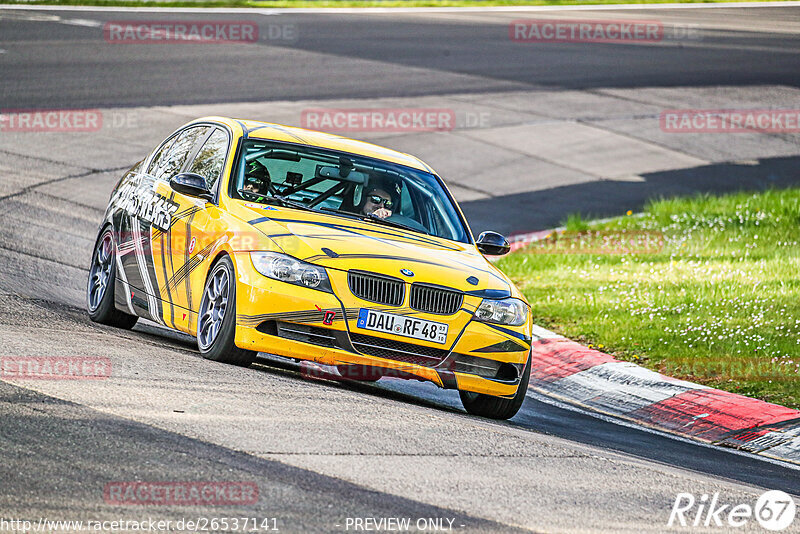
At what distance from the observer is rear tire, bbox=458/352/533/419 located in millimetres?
8367

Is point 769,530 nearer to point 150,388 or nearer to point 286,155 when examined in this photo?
point 150,388

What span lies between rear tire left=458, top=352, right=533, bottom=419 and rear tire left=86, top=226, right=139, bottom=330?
9.49 feet

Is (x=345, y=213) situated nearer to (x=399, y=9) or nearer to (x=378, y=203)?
A: (x=378, y=203)

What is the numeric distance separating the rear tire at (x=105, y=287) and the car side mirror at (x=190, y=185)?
1.36m

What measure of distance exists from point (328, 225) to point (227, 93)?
1437 cm

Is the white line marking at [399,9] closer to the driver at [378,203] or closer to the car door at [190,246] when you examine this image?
the car door at [190,246]

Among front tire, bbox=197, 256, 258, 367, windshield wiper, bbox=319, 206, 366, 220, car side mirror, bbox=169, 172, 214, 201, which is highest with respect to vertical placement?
car side mirror, bbox=169, 172, 214, 201

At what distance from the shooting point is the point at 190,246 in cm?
861

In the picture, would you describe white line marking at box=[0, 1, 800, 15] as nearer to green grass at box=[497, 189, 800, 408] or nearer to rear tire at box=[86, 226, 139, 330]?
green grass at box=[497, 189, 800, 408]

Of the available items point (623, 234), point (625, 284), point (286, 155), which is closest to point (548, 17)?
point (623, 234)

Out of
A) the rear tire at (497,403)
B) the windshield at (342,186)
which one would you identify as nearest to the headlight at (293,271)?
the windshield at (342,186)

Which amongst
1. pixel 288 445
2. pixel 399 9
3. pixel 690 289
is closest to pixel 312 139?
pixel 288 445

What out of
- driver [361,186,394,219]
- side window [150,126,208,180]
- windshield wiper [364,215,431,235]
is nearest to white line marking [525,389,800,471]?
windshield wiper [364,215,431,235]

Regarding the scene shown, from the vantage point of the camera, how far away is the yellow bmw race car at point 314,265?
7797 millimetres
